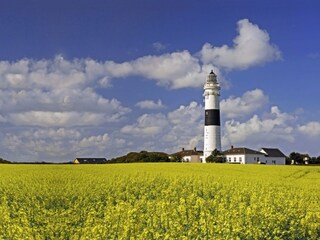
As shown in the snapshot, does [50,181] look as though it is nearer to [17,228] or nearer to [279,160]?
[17,228]

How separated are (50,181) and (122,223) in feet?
30.0

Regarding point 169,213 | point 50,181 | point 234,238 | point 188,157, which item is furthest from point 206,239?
point 188,157

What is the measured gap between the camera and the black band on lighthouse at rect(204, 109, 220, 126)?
69.2 metres

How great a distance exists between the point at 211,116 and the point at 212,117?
270 millimetres

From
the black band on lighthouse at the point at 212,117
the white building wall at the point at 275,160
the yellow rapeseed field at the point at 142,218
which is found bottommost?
the yellow rapeseed field at the point at 142,218

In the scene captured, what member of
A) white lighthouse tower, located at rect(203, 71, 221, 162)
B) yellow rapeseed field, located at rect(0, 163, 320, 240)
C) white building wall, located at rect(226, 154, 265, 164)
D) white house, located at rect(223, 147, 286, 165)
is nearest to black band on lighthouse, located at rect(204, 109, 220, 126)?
white lighthouse tower, located at rect(203, 71, 221, 162)

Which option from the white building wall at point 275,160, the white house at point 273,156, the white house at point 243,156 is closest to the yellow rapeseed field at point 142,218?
the white house at point 243,156

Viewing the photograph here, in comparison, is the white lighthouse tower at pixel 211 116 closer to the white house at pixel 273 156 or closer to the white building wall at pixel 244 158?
the white building wall at pixel 244 158

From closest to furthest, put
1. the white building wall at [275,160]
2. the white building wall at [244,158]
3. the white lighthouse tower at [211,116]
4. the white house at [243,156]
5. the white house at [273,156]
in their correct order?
the white lighthouse tower at [211,116]
the white building wall at [244,158]
the white house at [243,156]
the white building wall at [275,160]
the white house at [273,156]

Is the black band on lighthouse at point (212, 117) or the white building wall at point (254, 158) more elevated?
the black band on lighthouse at point (212, 117)

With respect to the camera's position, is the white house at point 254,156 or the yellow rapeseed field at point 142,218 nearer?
the yellow rapeseed field at point 142,218

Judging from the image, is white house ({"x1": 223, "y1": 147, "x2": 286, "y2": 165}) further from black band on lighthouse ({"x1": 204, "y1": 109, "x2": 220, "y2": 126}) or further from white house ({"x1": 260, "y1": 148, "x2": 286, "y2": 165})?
black band on lighthouse ({"x1": 204, "y1": 109, "x2": 220, "y2": 126})

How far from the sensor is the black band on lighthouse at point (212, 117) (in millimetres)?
69250

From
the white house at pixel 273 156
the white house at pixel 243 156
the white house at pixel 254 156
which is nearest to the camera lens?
the white house at pixel 243 156
